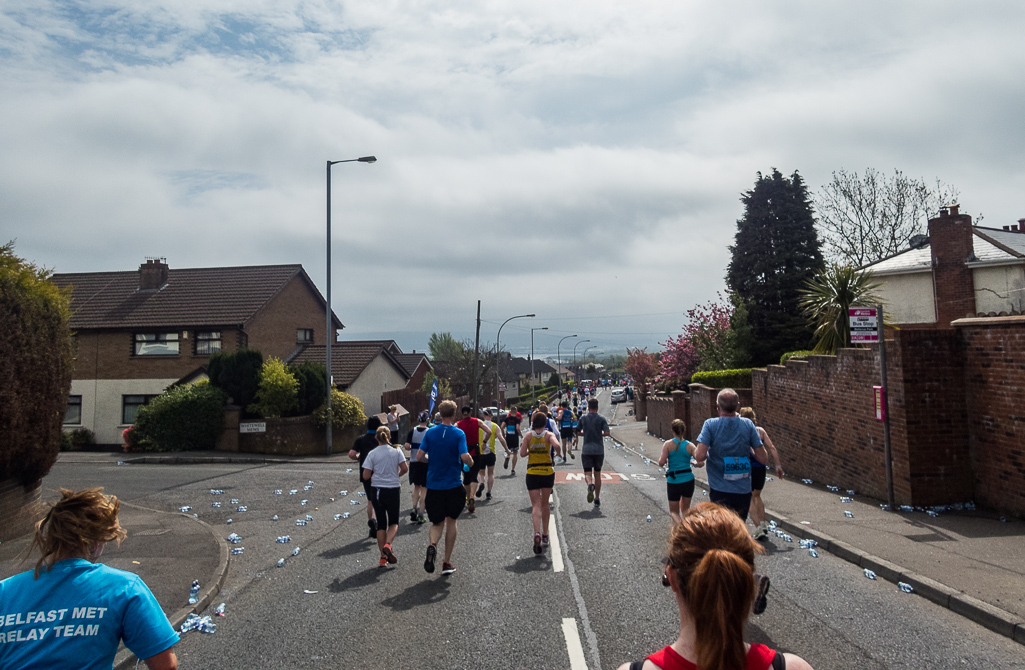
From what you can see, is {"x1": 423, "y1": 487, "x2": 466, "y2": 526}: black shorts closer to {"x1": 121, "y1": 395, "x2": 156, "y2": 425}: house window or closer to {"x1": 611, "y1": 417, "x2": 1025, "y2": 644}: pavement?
{"x1": 611, "y1": 417, "x2": 1025, "y2": 644}: pavement

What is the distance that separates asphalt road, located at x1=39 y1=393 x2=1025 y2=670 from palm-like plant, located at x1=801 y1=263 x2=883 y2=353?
26.6 feet

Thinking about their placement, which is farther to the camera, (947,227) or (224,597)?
(947,227)

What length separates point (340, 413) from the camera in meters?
26.9

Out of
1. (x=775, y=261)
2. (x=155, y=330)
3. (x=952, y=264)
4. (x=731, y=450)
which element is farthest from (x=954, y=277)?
(x=155, y=330)

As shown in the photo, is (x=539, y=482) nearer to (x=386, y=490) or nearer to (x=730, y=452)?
(x=386, y=490)

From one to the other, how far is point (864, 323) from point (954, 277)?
18263 millimetres

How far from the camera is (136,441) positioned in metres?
25.2

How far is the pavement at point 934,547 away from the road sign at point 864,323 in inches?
102

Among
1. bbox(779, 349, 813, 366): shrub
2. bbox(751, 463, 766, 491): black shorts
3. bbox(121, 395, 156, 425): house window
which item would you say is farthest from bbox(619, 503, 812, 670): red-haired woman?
bbox(121, 395, 156, 425): house window

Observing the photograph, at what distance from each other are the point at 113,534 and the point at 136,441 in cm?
2572

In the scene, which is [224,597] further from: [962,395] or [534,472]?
[962,395]

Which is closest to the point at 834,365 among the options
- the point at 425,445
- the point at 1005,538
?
the point at 1005,538

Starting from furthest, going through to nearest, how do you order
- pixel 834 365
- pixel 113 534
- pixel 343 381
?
1. pixel 343 381
2. pixel 834 365
3. pixel 113 534

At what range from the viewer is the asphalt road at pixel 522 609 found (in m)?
5.04
